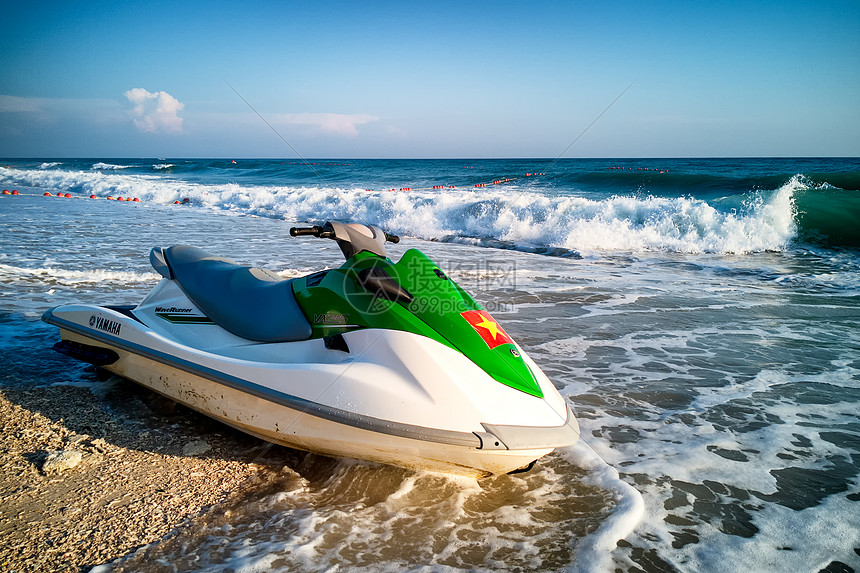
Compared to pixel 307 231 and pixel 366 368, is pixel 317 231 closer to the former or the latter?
pixel 307 231

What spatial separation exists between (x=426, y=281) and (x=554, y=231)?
10.9 meters

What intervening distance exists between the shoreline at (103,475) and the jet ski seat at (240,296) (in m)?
0.69

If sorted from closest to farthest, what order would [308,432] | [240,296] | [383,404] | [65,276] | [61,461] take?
[383,404] → [308,432] → [61,461] → [240,296] → [65,276]

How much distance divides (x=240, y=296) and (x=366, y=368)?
1041mm

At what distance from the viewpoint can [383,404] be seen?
7.64 ft

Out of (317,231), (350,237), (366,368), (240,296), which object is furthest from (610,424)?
(240,296)

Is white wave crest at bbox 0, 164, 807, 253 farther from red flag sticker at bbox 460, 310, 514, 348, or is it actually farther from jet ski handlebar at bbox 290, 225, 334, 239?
jet ski handlebar at bbox 290, 225, 334, 239

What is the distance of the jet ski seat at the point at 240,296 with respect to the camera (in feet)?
9.19

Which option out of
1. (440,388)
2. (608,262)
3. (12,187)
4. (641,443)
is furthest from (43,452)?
(12,187)

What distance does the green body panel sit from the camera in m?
2.44

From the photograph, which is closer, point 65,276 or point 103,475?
point 103,475

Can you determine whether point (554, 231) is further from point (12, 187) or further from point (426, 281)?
point (12, 187)

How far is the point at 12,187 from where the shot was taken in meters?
25.7

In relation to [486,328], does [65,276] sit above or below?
below
